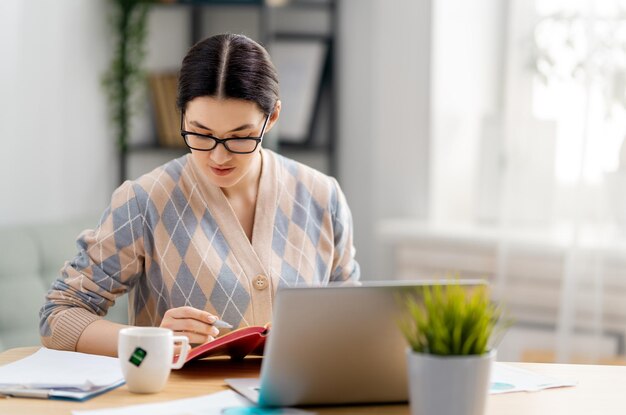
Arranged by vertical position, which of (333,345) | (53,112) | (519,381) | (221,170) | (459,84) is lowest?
(519,381)

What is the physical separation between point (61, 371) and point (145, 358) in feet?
0.65

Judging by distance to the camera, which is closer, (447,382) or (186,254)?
(447,382)

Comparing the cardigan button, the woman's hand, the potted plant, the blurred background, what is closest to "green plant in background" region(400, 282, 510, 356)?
the potted plant

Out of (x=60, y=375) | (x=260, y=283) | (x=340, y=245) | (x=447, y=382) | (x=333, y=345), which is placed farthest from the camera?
(x=340, y=245)

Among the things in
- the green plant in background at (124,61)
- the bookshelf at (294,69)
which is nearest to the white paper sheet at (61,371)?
the green plant in background at (124,61)

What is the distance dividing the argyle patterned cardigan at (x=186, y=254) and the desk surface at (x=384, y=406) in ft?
0.65

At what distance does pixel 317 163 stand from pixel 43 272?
1319 millimetres

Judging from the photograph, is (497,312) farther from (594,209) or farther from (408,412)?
(594,209)

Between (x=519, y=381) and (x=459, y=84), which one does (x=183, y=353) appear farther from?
(x=459, y=84)

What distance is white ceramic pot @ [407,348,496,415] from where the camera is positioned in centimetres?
122

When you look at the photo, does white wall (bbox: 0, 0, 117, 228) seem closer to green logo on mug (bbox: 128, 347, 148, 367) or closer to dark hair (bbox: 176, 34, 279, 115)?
dark hair (bbox: 176, 34, 279, 115)

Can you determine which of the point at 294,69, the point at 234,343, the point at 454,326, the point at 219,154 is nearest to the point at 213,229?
the point at 219,154

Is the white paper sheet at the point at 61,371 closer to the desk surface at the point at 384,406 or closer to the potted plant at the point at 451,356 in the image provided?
the desk surface at the point at 384,406

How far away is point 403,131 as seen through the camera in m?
3.45
